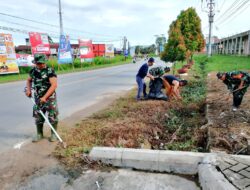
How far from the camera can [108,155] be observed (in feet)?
11.7

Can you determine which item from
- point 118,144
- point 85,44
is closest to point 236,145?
point 118,144

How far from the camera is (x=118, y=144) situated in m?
4.14

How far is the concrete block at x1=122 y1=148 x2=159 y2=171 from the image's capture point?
3.35 meters

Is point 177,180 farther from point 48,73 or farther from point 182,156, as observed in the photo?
point 48,73

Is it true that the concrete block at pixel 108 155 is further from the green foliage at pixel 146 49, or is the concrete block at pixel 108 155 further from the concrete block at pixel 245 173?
the green foliage at pixel 146 49

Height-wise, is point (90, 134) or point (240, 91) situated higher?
point (240, 91)

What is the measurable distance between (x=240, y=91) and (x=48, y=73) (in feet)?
14.1

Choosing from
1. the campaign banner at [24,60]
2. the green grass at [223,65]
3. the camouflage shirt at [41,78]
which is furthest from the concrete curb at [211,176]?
the campaign banner at [24,60]

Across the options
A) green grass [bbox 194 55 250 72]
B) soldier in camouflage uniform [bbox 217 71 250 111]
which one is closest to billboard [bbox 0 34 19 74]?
green grass [bbox 194 55 250 72]

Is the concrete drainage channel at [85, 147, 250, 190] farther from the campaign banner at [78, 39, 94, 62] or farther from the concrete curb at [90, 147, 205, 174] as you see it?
the campaign banner at [78, 39, 94, 62]

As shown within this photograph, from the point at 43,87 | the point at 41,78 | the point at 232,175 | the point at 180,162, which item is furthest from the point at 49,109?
the point at 232,175

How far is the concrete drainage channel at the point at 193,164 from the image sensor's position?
2.70m

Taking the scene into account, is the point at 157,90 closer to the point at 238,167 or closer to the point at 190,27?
the point at 238,167

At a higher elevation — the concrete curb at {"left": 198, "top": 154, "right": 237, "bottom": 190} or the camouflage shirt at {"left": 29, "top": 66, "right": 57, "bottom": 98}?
the camouflage shirt at {"left": 29, "top": 66, "right": 57, "bottom": 98}
